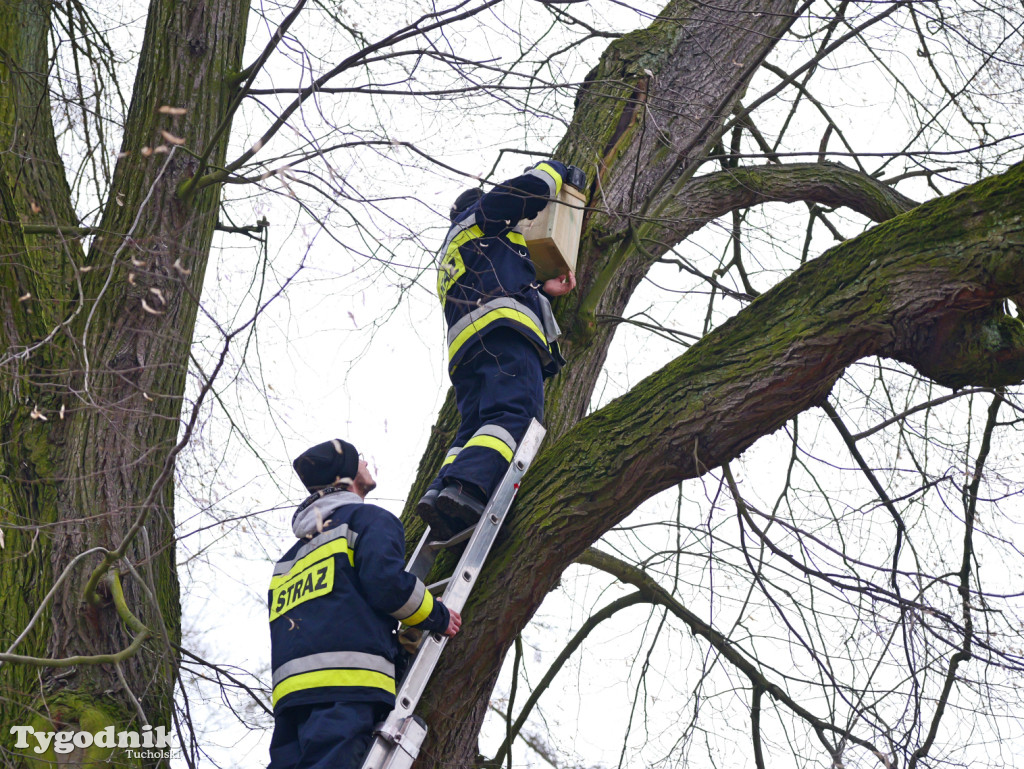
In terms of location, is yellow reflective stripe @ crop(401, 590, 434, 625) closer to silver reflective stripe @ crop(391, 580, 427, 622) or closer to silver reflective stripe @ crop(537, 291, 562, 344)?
silver reflective stripe @ crop(391, 580, 427, 622)

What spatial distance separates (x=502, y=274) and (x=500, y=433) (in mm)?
690

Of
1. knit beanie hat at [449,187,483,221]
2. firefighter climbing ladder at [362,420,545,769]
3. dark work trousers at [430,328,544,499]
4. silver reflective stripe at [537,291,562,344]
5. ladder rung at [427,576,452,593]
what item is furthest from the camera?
knit beanie hat at [449,187,483,221]

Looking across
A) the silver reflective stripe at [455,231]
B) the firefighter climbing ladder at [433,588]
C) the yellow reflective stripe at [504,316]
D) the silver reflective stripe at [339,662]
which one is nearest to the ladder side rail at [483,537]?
the firefighter climbing ladder at [433,588]

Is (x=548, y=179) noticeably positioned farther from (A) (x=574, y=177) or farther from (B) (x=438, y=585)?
(B) (x=438, y=585)

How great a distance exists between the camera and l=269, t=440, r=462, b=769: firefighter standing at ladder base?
9.80 feet

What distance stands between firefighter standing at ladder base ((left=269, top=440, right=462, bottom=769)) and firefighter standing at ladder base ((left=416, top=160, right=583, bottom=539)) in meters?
0.32

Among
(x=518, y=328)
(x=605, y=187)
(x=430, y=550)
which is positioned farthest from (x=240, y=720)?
(x=605, y=187)

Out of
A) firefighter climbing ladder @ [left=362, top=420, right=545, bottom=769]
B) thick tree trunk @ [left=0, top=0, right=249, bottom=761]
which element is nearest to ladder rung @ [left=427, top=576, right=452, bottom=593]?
firefighter climbing ladder @ [left=362, top=420, right=545, bottom=769]

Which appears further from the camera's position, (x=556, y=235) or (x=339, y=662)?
(x=556, y=235)

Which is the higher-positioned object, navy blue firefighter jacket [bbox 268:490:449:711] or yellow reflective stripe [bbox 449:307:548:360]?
yellow reflective stripe [bbox 449:307:548:360]

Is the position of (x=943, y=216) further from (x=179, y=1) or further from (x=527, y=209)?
(x=179, y=1)

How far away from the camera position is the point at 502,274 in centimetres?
395

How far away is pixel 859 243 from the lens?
121 inches

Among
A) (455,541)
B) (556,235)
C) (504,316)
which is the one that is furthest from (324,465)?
(556,235)
